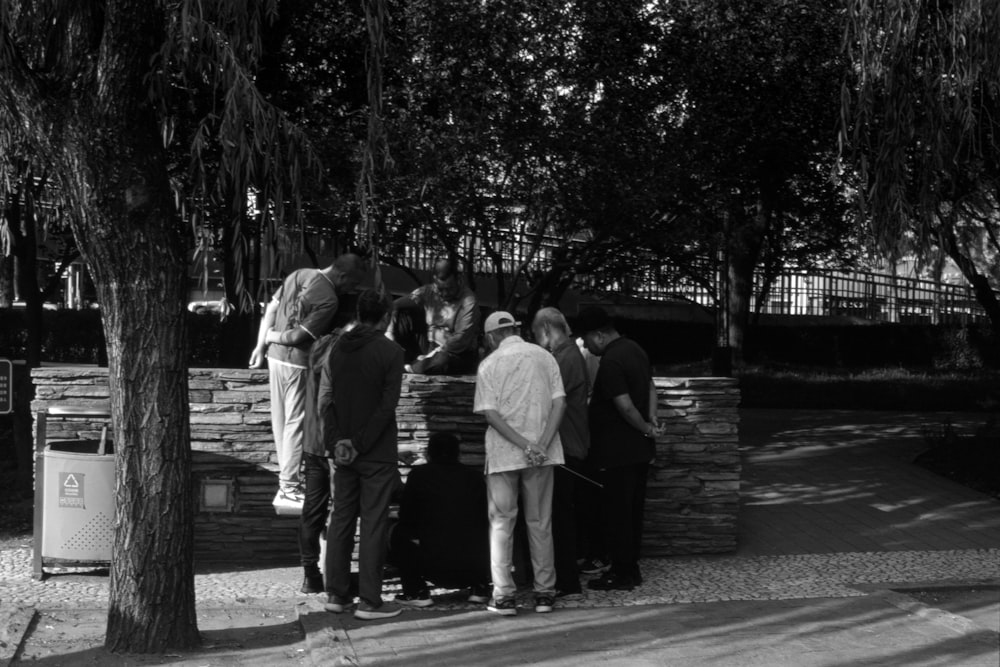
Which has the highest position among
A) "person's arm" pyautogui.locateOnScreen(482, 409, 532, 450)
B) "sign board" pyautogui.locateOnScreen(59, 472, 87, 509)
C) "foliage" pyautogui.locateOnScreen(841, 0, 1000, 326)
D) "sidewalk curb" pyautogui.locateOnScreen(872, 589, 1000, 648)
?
"foliage" pyautogui.locateOnScreen(841, 0, 1000, 326)

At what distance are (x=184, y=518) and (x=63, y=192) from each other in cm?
185

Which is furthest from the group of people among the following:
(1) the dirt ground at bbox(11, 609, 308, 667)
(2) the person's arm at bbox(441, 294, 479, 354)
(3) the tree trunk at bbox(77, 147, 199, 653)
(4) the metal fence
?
(4) the metal fence

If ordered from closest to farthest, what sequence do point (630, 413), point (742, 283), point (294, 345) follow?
point (630, 413) < point (294, 345) < point (742, 283)

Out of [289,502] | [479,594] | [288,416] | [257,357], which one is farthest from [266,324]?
[479,594]

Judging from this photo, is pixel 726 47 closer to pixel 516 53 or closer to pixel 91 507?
pixel 516 53

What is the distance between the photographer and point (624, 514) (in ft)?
26.3

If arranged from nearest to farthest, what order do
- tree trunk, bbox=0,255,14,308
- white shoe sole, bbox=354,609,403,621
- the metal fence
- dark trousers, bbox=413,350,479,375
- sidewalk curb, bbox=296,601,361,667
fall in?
sidewalk curb, bbox=296,601,361,667
white shoe sole, bbox=354,609,403,621
dark trousers, bbox=413,350,479,375
tree trunk, bbox=0,255,14,308
the metal fence

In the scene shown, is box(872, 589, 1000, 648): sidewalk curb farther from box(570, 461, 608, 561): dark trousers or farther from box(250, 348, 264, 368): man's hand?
box(250, 348, 264, 368): man's hand

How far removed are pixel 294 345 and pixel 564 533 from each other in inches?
86.2

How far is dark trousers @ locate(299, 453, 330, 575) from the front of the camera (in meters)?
7.70

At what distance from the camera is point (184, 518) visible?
6617 mm

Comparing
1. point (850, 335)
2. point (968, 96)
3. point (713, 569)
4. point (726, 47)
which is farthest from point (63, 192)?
point (850, 335)

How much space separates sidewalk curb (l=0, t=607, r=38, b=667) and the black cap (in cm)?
392

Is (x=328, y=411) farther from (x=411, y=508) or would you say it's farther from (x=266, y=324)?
(x=266, y=324)
